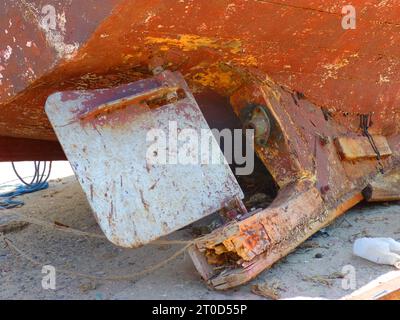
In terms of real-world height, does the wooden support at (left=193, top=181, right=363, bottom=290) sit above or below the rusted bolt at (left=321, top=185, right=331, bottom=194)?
below

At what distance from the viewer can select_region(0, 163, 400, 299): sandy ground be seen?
2215mm

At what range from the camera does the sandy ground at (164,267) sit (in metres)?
2.21

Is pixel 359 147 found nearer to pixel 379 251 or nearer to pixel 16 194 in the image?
pixel 379 251

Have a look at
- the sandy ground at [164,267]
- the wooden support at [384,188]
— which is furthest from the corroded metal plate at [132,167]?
the wooden support at [384,188]

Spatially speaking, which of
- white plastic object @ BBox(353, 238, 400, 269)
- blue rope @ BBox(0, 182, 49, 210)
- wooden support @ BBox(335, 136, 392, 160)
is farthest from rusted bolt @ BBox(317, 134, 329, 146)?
blue rope @ BBox(0, 182, 49, 210)

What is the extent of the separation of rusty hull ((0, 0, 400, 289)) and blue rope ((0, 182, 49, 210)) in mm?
1283

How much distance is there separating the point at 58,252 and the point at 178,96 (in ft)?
4.29

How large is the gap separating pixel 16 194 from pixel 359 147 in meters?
3.33

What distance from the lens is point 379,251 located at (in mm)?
2375

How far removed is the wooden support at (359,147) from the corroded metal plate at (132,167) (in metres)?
1.03

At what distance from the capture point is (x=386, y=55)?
328cm

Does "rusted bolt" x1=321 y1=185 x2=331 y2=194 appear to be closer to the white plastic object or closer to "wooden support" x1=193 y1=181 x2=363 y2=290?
"wooden support" x1=193 y1=181 x2=363 y2=290

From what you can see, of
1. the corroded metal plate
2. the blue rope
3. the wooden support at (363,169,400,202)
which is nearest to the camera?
the corroded metal plate
